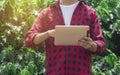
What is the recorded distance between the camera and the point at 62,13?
3248 mm

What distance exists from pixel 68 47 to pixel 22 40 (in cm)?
172

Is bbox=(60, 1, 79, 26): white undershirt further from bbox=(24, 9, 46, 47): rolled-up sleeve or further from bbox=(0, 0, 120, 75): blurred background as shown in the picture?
bbox=(0, 0, 120, 75): blurred background

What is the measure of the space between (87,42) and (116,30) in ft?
6.74

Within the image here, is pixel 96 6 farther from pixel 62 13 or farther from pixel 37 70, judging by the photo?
pixel 62 13

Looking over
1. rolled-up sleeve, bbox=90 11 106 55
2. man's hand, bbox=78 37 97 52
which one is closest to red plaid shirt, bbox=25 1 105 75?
rolled-up sleeve, bbox=90 11 106 55

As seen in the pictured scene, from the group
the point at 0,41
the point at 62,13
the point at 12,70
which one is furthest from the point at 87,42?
the point at 0,41

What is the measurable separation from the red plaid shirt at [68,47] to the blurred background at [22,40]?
0.98m

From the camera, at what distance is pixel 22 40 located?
4.86 meters

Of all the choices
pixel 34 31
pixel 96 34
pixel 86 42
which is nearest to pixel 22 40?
pixel 34 31

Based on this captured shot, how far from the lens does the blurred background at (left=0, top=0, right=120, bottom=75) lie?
14.8ft

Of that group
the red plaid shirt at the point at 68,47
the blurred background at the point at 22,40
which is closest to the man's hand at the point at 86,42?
the red plaid shirt at the point at 68,47

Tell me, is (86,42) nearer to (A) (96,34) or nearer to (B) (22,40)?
(A) (96,34)

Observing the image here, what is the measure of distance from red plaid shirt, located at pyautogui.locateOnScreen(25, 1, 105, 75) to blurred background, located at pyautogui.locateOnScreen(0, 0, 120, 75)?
98 centimetres

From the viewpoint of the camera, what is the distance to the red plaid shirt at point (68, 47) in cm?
319
